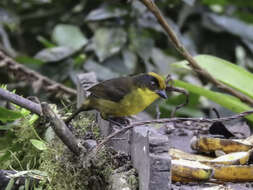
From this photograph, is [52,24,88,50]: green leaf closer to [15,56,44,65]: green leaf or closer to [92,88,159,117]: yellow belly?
[15,56,44,65]: green leaf

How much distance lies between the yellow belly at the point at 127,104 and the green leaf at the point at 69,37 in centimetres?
196

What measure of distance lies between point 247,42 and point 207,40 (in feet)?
1.35

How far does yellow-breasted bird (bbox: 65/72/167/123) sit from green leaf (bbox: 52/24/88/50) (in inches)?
74.4

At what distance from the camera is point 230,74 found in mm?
2916

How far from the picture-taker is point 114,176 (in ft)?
6.57

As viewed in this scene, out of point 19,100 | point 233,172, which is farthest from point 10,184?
point 233,172

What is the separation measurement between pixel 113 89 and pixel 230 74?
0.73 meters

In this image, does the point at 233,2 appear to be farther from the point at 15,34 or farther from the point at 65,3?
the point at 15,34

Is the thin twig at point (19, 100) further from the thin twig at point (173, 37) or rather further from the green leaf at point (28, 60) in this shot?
the green leaf at point (28, 60)

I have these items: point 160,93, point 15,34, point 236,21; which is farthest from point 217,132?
point 15,34

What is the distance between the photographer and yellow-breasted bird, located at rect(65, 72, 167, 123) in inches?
101

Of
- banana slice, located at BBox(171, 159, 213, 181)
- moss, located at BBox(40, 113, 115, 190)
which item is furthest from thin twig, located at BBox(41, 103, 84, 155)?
banana slice, located at BBox(171, 159, 213, 181)

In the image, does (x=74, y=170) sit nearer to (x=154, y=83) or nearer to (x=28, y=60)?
(x=154, y=83)

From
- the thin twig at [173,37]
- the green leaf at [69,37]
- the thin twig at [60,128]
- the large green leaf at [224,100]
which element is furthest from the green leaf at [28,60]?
the thin twig at [60,128]
